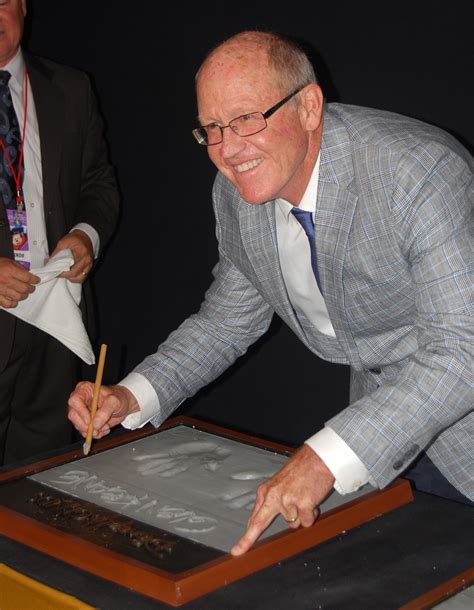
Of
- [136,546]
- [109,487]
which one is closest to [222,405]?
[109,487]

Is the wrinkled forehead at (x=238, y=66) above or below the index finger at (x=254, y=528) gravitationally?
above

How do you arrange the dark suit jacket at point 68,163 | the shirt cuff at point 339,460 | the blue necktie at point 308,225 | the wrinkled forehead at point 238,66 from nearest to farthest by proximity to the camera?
the shirt cuff at point 339,460, the wrinkled forehead at point 238,66, the blue necktie at point 308,225, the dark suit jacket at point 68,163

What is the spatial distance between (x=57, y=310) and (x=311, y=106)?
1184 millimetres

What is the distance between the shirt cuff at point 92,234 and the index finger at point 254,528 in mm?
1563

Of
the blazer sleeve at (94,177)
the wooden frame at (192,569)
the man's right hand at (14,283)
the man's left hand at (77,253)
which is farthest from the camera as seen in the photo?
the blazer sleeve at (94,177)

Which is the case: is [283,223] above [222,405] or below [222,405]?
above

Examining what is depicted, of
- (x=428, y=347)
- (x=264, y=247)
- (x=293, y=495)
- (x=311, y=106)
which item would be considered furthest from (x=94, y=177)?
(x=293, y=495)

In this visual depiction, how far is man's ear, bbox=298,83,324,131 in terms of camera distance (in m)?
1.79

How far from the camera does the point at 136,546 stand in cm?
148

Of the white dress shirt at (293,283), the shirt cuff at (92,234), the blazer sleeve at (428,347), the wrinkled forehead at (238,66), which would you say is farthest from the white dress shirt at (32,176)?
the blazer sleeve at (428,347)

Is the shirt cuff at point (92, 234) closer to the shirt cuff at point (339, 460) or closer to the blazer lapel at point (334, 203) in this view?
the blazer lapel at point (334, 203)

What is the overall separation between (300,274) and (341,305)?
0.15 metres

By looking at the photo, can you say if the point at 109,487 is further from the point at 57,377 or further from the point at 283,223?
the point at 57,377

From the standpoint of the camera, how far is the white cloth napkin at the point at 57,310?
106 inches
